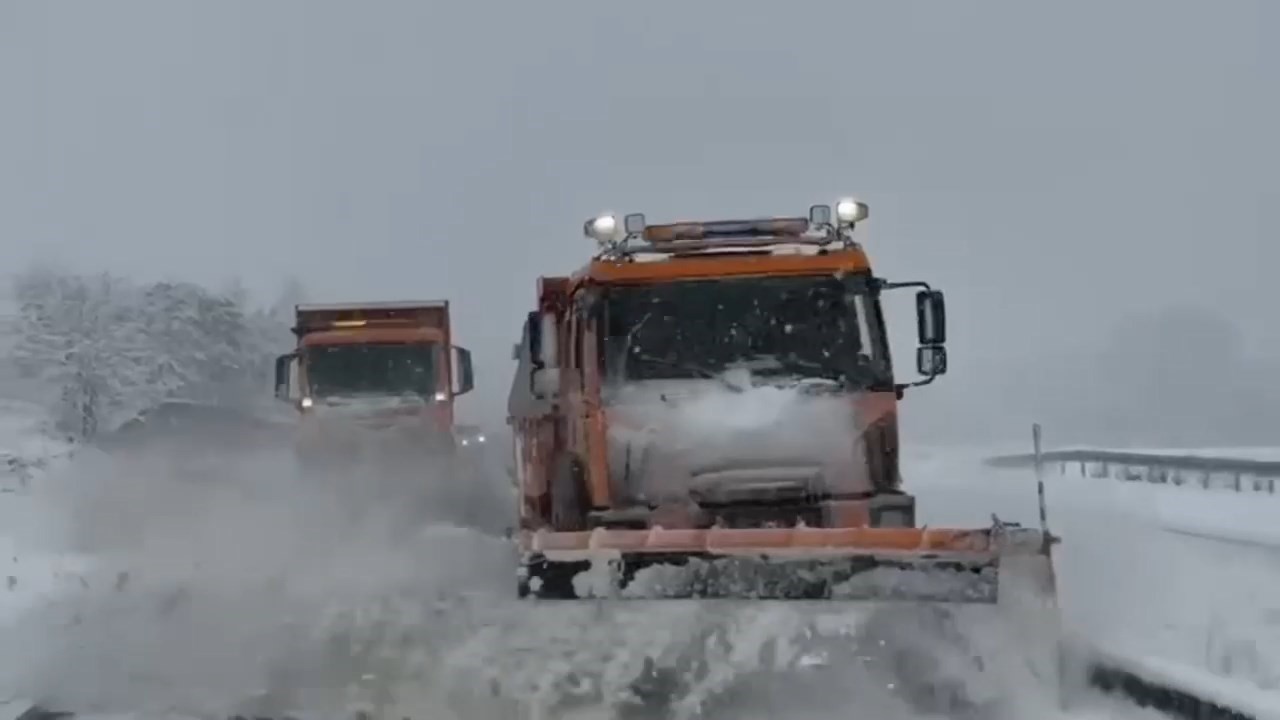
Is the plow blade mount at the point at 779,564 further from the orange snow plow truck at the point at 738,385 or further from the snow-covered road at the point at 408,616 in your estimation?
the orange snow plow truck at the point at 738,385

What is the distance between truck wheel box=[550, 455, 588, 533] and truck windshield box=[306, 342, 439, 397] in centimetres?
970

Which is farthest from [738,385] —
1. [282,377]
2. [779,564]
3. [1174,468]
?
[1174,468]

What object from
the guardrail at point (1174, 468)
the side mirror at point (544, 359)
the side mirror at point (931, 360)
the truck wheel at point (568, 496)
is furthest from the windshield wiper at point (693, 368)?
the guardrail at point (1174, 468)

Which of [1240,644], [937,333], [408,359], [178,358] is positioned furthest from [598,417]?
[178,358]

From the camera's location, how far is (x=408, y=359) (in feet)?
66.6

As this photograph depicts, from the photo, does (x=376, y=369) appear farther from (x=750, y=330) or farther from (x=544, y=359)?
(x=750, y=330)

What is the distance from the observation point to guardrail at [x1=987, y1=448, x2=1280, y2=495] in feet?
66.2

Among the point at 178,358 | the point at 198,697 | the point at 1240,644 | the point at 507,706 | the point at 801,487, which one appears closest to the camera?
the point at 507,706

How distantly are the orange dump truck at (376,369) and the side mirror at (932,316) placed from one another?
11159 mm

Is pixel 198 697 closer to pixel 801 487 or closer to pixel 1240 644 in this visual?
pixel 801 487

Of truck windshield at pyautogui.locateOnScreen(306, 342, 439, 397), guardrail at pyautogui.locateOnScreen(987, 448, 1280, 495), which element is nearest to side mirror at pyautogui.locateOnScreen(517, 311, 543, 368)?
guardrail at pyautogui.locateOnScreen(987, 448, 1280, 495)

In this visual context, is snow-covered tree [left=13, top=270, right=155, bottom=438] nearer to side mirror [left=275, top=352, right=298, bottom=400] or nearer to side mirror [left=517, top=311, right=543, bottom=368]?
side mirror [left=275, top=352, right=298, bottom=400]

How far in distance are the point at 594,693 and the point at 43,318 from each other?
6147 centimetres

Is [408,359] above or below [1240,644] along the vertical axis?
above
